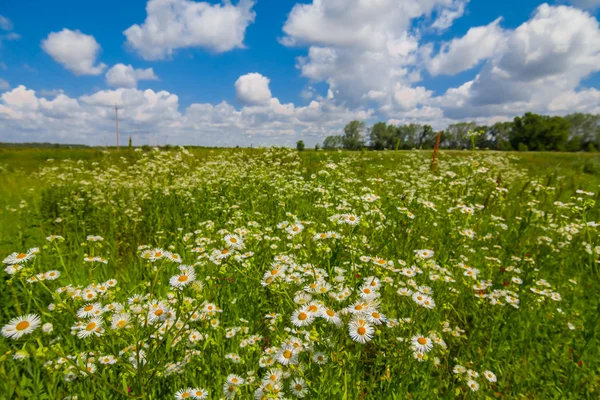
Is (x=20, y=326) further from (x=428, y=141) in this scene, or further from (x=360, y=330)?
(x=428, y=141)

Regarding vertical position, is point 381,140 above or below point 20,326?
above

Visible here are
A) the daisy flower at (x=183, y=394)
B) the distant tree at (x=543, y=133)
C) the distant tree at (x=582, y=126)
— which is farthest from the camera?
the distant tree at (x=543, y=133)

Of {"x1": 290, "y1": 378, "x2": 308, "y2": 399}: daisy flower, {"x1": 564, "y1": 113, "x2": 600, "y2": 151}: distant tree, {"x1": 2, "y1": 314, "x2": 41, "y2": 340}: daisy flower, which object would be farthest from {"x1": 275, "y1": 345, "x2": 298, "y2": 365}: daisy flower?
{"x1": 564, "y1": 113, "x2": 600, "y2": 151}: distant tree

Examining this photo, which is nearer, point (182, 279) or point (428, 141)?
point (182, 279)

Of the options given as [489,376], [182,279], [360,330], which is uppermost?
[182,279]

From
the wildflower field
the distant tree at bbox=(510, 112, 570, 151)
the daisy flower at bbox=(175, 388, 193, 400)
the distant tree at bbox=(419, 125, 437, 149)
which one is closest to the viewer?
the wildflower field

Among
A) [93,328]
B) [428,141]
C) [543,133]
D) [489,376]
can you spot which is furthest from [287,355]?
[543,133]

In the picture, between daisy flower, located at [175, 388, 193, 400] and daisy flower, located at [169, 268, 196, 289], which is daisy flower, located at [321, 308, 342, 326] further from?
daisy flower, located at [175, 388, 193, 400]

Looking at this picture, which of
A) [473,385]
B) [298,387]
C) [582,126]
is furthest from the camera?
[582,126]

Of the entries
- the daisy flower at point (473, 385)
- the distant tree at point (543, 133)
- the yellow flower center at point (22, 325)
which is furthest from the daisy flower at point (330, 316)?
the distant tree at point (543, 133)

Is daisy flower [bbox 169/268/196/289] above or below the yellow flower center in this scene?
above

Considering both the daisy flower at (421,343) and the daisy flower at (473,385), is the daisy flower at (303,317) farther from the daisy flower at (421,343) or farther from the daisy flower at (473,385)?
the daisy flower at (473,385)

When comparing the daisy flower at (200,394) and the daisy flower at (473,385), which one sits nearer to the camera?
the daisy flower at (200,394)

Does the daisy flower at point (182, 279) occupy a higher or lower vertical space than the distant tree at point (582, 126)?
lower
